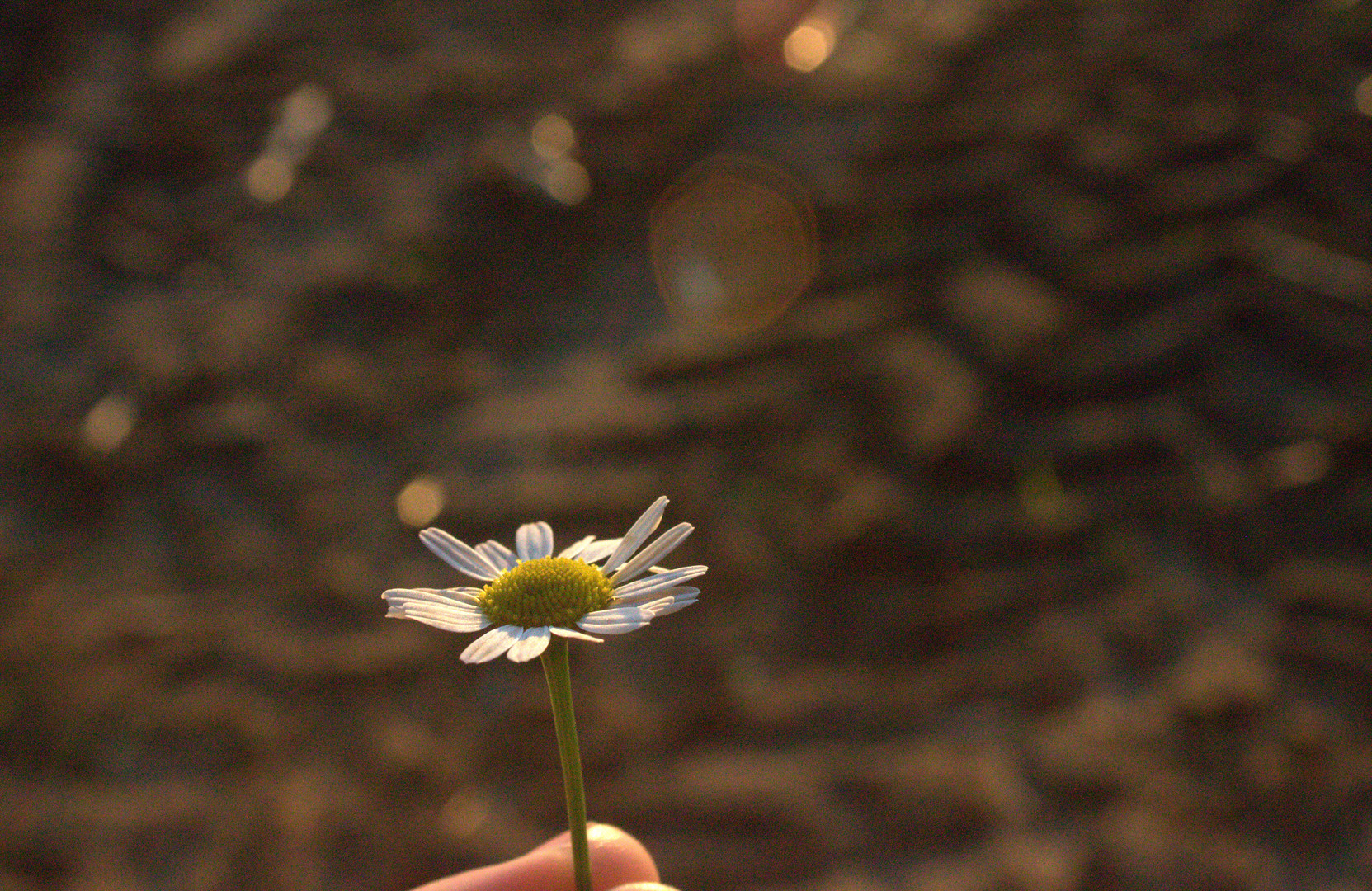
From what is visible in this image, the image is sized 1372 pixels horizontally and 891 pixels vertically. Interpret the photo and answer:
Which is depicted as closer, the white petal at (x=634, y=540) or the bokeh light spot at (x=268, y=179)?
the white petal at (x=634, y=540)

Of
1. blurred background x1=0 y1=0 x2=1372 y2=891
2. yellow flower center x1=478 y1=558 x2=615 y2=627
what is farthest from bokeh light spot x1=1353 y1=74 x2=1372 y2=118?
yellow flower center x1=478 y1=558 x2=615 y2=627

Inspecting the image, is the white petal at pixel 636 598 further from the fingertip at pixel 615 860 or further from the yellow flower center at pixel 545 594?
the fingertip at pixel 615 860

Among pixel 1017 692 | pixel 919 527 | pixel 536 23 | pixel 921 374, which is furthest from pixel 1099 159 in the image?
pixel 536 23

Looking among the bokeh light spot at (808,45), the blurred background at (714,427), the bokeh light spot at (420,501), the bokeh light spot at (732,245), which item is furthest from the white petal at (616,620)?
the bokeh light spot at (808,45)

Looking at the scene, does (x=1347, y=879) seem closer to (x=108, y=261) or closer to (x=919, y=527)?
(x=919, y=527)

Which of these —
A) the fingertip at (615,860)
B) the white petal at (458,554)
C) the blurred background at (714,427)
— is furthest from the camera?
the blurred background at (714,427)

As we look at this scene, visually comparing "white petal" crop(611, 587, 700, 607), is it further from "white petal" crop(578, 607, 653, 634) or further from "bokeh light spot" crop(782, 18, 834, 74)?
"bokeh light spot" crop(782, 18, 834, 74)
